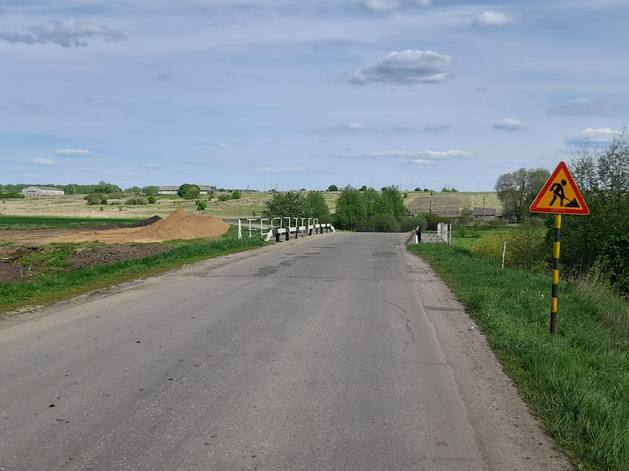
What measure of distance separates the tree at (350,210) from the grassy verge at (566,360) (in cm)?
7349

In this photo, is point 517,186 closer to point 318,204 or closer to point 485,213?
point 485,213

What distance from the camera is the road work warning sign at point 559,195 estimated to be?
8.72 metres

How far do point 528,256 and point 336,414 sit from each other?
22404mm

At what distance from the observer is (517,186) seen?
109688mm

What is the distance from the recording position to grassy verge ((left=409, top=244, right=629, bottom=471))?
4.77 meters

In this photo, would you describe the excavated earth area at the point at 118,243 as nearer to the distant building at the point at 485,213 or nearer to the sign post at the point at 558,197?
the sign post at the point at 558,197

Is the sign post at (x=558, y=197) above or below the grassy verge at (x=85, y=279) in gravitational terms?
above

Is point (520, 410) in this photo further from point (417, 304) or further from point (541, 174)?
point (541, 174)

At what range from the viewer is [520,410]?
5551mm

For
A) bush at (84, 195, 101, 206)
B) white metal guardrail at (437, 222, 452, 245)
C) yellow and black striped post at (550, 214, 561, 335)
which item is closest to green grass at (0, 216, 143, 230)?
white metal guardrail at (437, 222, 452, 245)

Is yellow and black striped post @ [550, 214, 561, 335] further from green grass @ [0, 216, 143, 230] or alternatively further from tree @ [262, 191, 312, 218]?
green grass @ [0, 216, 143, 230]

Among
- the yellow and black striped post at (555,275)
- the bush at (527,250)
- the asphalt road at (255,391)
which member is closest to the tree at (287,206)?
the bush at (527,250)

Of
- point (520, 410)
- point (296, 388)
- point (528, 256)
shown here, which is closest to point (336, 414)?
point (296, 388)

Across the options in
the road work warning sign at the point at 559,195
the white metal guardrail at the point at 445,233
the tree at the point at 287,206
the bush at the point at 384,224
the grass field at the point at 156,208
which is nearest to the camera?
the road work warning sign at the point at 559,195
